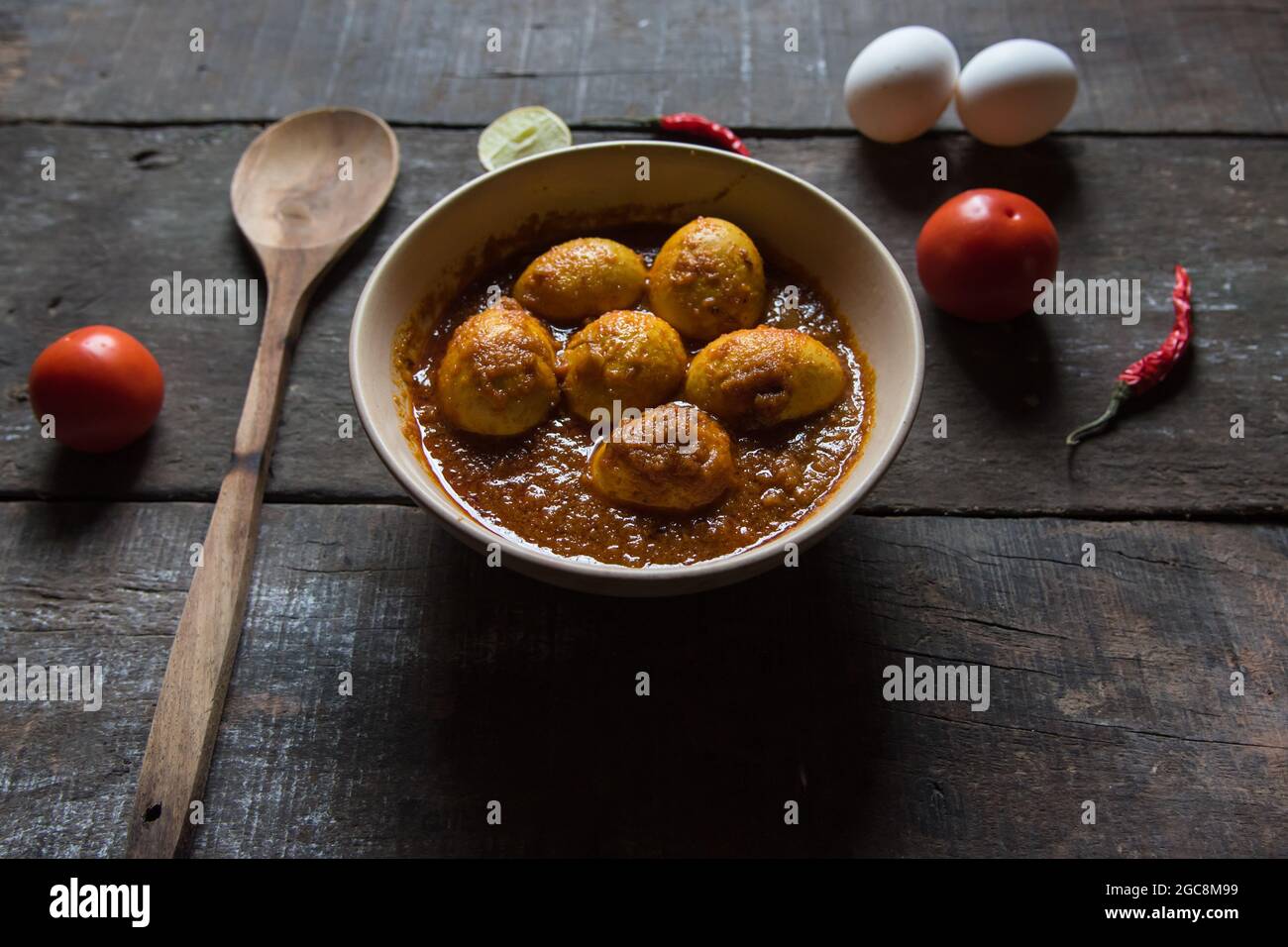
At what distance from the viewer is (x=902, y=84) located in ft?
8.39

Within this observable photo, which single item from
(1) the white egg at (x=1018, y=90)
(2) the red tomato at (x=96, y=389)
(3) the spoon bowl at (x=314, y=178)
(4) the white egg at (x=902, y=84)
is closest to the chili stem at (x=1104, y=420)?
(1) the white egg at (x=1018, y=90)

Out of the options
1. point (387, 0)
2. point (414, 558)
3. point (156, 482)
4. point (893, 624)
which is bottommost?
point (893, 624)

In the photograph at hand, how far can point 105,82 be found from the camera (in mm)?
2830

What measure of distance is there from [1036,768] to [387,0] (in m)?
2.77

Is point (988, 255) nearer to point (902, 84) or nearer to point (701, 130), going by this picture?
point (902, 84)

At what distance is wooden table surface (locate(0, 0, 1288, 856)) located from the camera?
184 cm

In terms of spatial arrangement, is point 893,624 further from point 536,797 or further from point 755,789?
point 536,797

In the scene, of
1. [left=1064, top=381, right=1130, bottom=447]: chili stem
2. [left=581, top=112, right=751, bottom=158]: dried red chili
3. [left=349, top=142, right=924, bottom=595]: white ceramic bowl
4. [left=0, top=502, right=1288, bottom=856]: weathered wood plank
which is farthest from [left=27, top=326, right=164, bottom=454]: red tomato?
[left=1064, top=381, right=1130, bottom=447]: chili stem

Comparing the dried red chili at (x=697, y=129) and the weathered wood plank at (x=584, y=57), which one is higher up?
the weathered wood plank at (x=584, y=57)

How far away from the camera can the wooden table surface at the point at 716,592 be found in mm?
1845

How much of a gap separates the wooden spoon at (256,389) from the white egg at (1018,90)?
1547 millimetres

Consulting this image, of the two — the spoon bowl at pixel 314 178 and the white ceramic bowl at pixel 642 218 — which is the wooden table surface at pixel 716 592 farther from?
the white ceramic bowl at pixel 642 218
